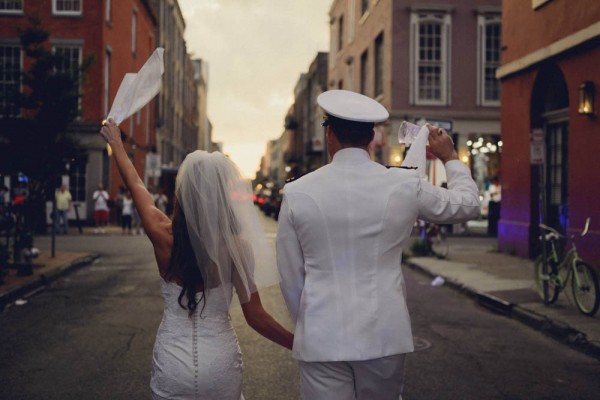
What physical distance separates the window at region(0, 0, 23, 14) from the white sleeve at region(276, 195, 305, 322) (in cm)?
2851

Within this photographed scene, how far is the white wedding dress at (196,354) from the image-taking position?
283 centimetres

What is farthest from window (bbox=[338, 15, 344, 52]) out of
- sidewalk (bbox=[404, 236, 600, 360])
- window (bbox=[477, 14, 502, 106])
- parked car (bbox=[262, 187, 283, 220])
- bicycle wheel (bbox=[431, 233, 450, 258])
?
bicycle wheel (bbox=[431, 233, 450, 258])

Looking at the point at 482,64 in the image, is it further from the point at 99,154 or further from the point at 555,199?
the point at 99,154

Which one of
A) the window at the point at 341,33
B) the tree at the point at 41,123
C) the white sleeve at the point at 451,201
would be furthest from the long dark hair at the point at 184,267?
the window at the point at 341,33

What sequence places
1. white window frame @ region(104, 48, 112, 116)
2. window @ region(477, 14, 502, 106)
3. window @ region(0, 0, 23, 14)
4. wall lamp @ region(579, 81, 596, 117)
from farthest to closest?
white window frame @ region(104, 48, 112, 116), window @ region(0, 0, 23, 14), window @ region(477, 14, 502, 106), wall lamp @ region(579, 81, 596, 117)

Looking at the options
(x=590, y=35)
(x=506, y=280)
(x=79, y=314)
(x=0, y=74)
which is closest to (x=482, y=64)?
(x=590, y=35)

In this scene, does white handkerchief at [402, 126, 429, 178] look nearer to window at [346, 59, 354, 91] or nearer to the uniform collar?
the uniform collar

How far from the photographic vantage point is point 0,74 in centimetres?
1363

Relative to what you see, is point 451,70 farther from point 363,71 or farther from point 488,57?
point 363,71

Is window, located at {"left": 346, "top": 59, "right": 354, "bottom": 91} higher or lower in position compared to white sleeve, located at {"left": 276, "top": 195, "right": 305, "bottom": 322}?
higher

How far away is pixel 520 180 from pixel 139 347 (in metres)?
11.6

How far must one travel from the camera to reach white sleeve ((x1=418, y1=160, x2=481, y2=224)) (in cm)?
270

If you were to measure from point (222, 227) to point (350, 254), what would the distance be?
0.69 metres

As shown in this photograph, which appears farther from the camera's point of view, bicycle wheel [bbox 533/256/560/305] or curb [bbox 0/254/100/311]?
curb [bbox 0/254/100/311]
